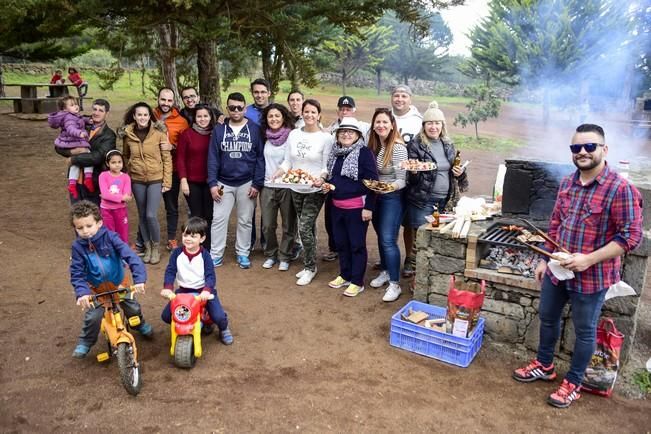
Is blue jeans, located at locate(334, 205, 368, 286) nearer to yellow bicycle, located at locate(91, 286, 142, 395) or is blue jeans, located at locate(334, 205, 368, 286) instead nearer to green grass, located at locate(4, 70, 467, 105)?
yellow bicycle, located at locate(91, 286, 142, 395)

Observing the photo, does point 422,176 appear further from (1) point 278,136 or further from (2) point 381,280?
(1) point 278,136

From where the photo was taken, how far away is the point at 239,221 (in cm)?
617

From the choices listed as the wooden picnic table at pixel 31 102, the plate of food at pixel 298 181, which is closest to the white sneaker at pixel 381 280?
the plate of food at pixel 298 181

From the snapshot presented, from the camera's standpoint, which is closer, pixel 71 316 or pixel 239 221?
pixel 71 316

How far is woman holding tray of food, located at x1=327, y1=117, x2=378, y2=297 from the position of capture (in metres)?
5.09

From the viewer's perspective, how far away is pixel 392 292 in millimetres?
5301

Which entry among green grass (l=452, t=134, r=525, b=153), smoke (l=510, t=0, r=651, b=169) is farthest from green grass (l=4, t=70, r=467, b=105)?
smoke (l=510, t=0, r=651, b=169)

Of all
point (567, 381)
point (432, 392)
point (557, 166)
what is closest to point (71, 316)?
point (432, 392)

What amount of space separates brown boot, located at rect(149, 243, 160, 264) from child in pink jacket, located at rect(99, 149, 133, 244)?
21.3 inches

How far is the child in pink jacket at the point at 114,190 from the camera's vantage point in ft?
18.7

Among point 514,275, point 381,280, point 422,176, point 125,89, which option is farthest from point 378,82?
point 514,275

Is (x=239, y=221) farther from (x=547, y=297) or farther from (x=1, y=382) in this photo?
(x=547, y=297)

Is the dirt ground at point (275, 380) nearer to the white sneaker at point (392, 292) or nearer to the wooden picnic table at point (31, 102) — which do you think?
the white sneaker at point (392, 292)

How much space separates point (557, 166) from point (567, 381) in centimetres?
197
